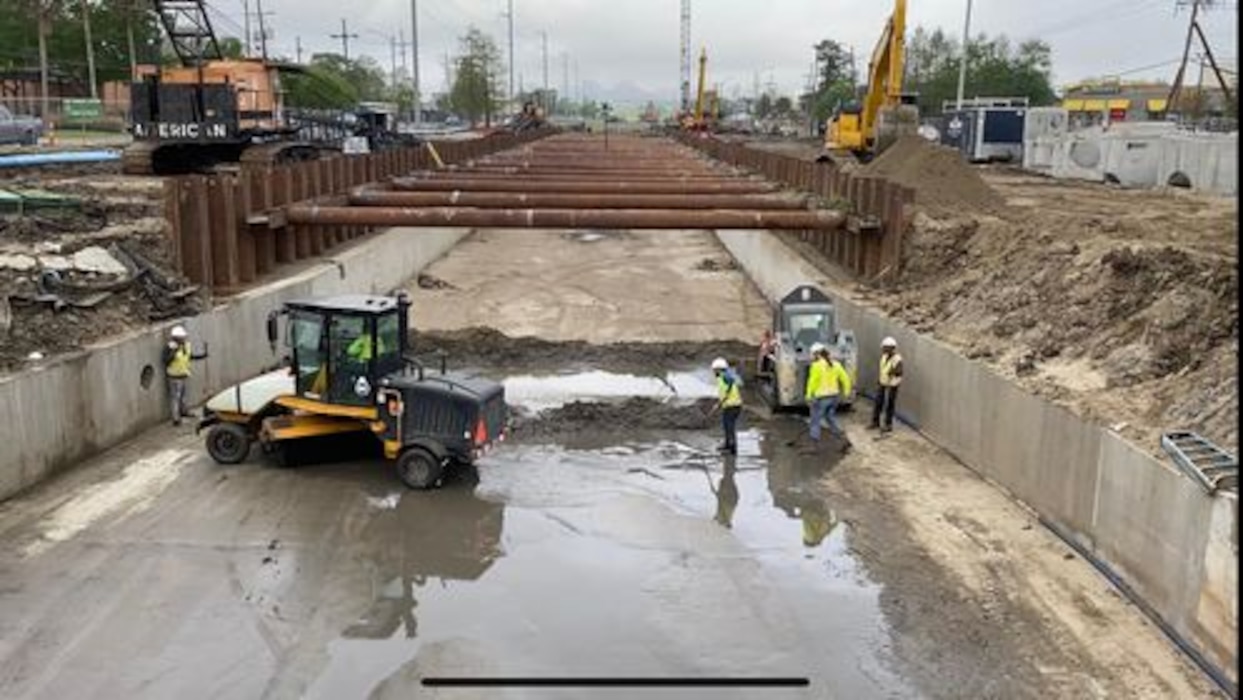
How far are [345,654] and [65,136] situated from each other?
58.1 metres

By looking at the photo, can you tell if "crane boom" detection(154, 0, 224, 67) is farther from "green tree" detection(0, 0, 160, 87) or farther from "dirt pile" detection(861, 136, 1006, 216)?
"green tree" detection(0, 0, 160, 87)

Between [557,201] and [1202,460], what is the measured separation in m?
19.0

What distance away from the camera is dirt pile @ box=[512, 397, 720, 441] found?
733 inches

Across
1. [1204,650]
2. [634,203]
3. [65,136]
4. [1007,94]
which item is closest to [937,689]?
[1204,650]

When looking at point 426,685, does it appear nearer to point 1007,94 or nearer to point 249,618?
point 249,618

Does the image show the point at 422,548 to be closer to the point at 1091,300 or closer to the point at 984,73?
the point at 1091,300

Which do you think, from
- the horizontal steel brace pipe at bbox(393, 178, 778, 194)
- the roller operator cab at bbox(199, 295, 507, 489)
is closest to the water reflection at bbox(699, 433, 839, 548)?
the roller operator cab at bbox(199, 295, 507, 489)

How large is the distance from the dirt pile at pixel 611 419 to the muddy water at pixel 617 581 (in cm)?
111

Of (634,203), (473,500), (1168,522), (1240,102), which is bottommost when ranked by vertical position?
(473,500)

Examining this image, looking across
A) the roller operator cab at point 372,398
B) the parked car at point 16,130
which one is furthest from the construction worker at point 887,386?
the parked car at point 16,130

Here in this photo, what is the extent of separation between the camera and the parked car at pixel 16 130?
43.2 m

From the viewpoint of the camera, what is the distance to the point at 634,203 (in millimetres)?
28109

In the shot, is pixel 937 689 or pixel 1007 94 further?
pixel 1007 94

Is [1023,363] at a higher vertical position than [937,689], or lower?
higher
